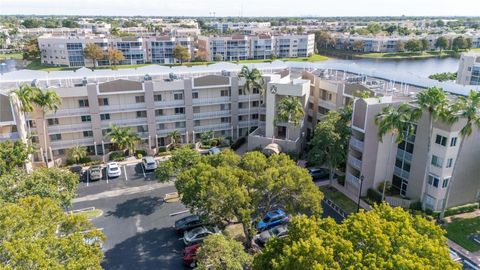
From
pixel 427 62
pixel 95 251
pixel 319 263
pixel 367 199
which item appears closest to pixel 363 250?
pixel 319 263

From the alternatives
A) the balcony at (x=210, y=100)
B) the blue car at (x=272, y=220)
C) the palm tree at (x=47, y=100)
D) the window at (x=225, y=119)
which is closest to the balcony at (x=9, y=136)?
the palm tree at (x=47, y=100)

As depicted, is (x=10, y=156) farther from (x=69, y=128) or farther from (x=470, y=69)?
(x=470, y=69)

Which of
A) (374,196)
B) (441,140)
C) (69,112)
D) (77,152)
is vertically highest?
(441,140)

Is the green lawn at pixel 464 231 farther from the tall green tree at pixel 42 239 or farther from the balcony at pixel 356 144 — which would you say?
the tall green tree at pixel 42 239

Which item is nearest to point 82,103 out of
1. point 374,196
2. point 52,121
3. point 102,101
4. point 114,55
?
point 102,101

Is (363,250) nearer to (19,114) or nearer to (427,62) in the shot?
(19,114)

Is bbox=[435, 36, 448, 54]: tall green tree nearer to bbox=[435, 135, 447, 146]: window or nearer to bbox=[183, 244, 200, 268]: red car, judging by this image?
bbox=[435, 135, 447, 146]: window

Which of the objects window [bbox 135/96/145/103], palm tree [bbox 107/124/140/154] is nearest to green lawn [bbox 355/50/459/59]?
window [bbox 135/96/145/103]
